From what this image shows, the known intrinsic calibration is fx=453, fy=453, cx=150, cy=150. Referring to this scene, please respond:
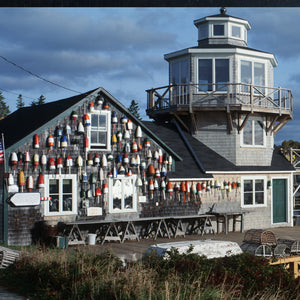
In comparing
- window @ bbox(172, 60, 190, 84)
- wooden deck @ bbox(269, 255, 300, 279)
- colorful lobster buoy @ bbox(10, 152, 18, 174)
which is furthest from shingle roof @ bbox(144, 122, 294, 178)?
wooden deck @ bbox(269, 255, 300, 279)

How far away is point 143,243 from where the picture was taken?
1683 cm

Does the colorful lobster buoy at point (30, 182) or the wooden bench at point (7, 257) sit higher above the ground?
the colorful lobster buoy at point (30, 182)

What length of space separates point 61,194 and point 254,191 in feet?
32.8

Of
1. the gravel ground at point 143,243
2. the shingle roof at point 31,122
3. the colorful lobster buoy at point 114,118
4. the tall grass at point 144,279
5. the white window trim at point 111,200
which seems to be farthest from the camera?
the colorful lobster buoy at point 114,118

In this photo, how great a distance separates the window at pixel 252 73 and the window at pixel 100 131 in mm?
8299

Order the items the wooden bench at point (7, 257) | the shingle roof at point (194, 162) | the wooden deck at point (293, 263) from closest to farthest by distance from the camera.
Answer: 1. the wooden bench at point (7, 257)
2. the wooden deck at point (293, 263)
3. the shingle roof at point (194, 162)

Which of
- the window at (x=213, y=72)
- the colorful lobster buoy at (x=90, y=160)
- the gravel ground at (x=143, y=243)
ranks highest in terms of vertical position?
the window at (x=213, y=72)

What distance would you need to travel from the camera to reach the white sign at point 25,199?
603 inches

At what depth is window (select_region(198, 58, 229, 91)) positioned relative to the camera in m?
22.6

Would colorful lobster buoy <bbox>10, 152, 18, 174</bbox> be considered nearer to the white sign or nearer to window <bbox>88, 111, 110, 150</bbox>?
the white sign

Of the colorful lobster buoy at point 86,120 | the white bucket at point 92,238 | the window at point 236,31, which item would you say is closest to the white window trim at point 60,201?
the white bucket at point 92,238

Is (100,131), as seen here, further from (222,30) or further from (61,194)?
(222,30)

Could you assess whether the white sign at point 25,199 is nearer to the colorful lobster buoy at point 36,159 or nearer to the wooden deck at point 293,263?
the colorful lobster buoy at point 36,159

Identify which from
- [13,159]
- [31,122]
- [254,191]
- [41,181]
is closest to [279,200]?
[254,191]
